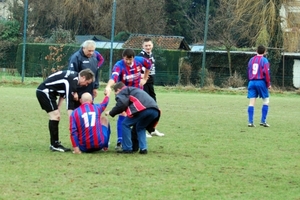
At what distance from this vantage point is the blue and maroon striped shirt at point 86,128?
9602mm

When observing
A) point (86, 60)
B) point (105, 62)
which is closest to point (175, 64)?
point (105, 62)

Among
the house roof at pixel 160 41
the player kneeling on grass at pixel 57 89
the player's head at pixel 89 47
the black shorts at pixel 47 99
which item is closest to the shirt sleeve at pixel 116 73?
the player's head at pixel 89 47

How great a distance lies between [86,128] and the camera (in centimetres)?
960

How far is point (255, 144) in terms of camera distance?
11367 millimetres

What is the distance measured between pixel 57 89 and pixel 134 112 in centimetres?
117

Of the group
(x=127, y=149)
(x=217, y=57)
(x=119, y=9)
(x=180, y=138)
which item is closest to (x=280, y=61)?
(x=217, y=57)

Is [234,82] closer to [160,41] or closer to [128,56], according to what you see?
[160,41]

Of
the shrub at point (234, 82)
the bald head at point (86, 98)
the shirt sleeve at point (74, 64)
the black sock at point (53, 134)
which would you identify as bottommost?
the black sock at point (53, 134)

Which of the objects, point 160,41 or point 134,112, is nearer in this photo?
point 134,112

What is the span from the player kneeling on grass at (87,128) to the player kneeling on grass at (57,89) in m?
0.22

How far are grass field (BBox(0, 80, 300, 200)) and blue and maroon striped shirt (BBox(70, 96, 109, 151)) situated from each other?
0.76 ft

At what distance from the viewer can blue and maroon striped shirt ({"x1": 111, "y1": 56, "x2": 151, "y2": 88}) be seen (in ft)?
34.9

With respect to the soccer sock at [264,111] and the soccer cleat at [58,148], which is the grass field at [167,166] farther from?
the soccer sock at [264,111]

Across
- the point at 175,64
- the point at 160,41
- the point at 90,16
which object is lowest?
the point at 175,64
